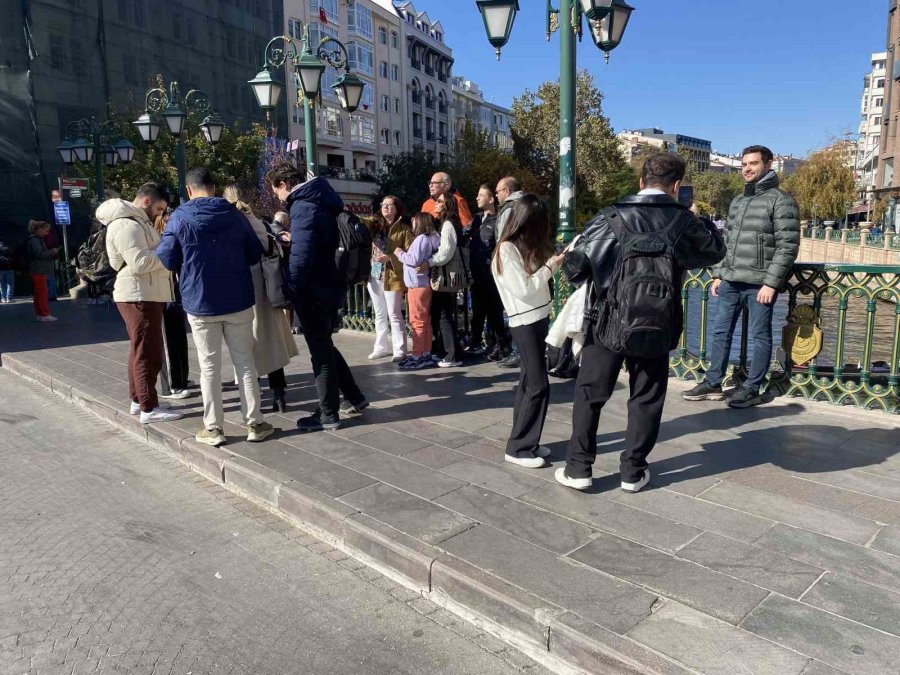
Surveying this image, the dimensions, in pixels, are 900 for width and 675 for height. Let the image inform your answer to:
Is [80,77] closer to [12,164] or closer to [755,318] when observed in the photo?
[12,164]

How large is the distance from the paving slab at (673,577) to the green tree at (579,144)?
3848cm

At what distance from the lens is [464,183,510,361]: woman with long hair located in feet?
24.5

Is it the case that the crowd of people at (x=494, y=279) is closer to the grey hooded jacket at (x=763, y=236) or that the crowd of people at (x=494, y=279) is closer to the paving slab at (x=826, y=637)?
the grey hooded jacket at (x=763, y=236)

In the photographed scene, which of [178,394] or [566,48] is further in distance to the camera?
[566,48]

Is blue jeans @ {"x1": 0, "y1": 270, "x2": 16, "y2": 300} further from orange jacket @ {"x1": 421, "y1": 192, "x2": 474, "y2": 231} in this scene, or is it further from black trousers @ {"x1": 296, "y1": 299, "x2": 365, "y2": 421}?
black trousers @ {"x1": 296, "y1": 299, "x2": 365, "y2": 421}

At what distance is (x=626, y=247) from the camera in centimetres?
374

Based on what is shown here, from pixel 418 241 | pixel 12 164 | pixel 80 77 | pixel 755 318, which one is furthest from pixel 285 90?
pixel 755 318

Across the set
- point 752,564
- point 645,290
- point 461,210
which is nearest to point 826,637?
point 752,564

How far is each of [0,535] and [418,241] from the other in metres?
4.72

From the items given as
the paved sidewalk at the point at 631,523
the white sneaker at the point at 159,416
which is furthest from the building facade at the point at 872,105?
the white sneaker at the point at 159,416

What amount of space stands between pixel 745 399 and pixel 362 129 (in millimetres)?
54968

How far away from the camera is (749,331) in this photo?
238 inches

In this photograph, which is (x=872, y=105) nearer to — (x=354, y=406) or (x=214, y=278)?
(x=354, y=406)

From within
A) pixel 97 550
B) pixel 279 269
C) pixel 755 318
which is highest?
pixel 279 269
